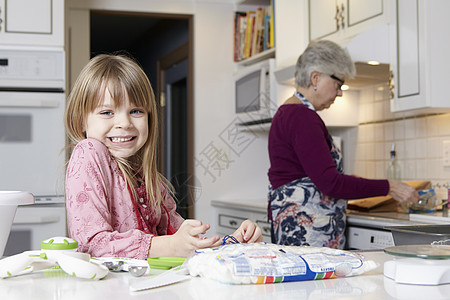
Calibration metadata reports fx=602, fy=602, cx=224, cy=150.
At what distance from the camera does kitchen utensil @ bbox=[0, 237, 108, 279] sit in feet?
2.90

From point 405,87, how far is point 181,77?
254 centimetres

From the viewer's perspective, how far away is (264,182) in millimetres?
4180

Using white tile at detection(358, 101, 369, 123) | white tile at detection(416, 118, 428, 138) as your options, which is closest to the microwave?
white tile at detection(358, 101, 369, 123)

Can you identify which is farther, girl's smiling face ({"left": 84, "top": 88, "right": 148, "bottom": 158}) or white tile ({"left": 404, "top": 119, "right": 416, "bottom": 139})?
white tile ({"left": 404, "top": 119, "right": 416, "bottom": 139})

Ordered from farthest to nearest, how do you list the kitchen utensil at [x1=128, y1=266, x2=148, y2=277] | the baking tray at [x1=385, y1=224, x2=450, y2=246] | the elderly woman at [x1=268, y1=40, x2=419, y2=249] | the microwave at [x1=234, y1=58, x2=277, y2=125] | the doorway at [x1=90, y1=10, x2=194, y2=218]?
the doorway at [x1=90, y1=10, x2=194, y2=218], the microwave at [x1=234, y1=58, x2=277, y2=125], the elderly woman at [x1=268, y1=40, x2=419, y2=249], the baking tray at [x1=385, y1=224, x2=450, y2=246], the kitchen utensil at [x1=128, y1=266, x2=148, y2=277]

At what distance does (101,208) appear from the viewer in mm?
1192

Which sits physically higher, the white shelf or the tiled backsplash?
the white shelf

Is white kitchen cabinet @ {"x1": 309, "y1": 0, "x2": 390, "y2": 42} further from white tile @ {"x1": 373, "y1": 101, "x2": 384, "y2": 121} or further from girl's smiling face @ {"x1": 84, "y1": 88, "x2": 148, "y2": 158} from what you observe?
girl's smiling face @ {"x1": 84, "y1": 88, "x2": 148, "y2": 158}

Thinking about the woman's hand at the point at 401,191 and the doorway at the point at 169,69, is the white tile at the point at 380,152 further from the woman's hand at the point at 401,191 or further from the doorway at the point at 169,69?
the doorway at the point at 169,69

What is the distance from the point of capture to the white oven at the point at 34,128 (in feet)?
10.2

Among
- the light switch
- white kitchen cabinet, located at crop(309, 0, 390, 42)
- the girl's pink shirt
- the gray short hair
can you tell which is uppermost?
white kitchen cabinet, located at crop(309, 0, 390, 42)

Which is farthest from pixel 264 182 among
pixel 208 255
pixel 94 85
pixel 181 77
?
pixel 208 255

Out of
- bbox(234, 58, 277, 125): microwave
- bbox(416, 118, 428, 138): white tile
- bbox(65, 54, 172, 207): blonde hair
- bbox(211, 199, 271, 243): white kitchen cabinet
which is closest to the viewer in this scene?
bbox(65, 54, 172, 207): blonde hair

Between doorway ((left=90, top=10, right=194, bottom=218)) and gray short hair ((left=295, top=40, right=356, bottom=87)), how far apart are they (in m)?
1.65
